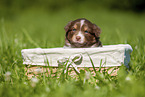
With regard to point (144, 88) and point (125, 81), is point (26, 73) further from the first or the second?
point (144, 88)

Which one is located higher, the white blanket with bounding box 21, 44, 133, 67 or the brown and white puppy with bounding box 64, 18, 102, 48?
the brown and white puppy with bounding box 64, 18, 102, 48

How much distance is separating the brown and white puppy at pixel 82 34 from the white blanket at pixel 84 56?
27cm

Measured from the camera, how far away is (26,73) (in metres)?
2.39

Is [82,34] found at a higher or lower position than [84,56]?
higher

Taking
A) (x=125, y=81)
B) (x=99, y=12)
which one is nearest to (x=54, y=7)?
(x=99, y=12)

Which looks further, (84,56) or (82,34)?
(82,34)

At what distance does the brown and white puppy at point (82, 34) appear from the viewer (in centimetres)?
248

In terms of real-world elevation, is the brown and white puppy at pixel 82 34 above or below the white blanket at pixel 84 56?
above

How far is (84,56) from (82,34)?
0.34 m

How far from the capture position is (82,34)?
2475mm

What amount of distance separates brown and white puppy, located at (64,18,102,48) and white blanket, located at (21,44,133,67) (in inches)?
10.7

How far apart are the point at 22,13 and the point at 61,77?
12282 millimetres

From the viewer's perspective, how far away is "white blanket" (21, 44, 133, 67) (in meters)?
2.22

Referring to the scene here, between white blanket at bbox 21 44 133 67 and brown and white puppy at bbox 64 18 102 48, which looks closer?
white blanket at bbox 21 44 133 67
